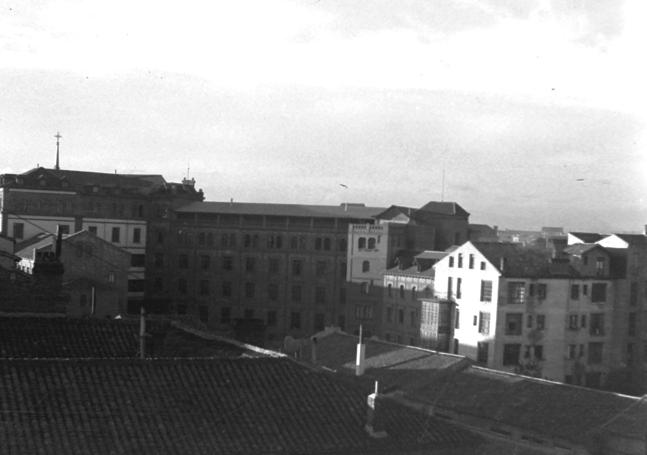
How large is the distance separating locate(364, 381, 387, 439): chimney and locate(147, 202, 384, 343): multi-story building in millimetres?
53916

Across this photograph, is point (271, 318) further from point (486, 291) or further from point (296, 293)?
point (486, 291)

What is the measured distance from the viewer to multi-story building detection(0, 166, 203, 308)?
235 feet

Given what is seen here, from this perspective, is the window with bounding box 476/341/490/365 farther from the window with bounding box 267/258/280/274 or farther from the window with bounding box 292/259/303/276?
the window with bounding box 267/258/280/274

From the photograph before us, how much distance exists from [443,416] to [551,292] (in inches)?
822

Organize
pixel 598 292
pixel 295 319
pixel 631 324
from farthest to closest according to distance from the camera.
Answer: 1. pixel 295 319
2. pixel 631 324
3. pixel 598 292

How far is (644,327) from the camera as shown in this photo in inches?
2122

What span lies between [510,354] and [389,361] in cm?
1400

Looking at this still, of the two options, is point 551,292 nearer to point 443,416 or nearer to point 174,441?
point 443,416

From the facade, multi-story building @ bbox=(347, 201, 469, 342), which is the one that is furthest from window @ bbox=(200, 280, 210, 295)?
the facade

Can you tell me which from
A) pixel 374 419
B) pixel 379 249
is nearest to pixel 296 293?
pixel 379 249

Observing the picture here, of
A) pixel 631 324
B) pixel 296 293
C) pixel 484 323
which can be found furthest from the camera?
pixel 296 293

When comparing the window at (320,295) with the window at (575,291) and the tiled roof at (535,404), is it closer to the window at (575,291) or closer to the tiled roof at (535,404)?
the window at (575,291)

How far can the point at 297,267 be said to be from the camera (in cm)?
7369

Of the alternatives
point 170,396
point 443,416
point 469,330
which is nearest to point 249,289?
point 469,330
